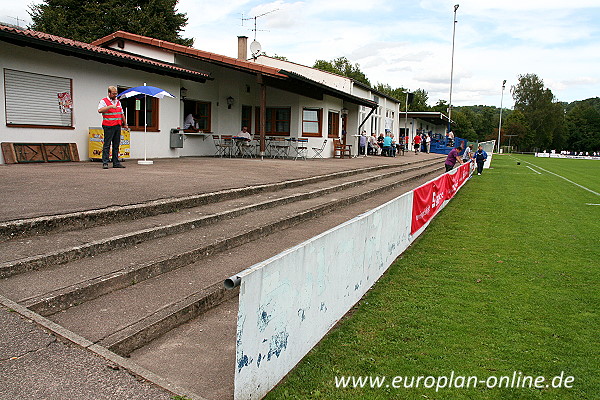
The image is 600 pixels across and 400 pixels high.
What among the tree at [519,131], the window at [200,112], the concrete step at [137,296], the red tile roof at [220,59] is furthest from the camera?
the tree at [519,131]

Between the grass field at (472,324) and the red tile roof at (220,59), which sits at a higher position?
the red tile roof at (220,59)

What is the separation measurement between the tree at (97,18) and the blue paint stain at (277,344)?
110 ft

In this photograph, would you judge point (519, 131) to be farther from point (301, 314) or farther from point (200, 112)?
point (301, 314)

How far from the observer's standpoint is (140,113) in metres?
15.5

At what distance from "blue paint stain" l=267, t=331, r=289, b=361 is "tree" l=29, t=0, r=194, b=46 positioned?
33.4m

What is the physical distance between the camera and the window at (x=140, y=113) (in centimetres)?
1515

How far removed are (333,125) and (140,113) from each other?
35.6 ft

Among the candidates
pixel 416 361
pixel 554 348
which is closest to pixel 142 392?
pixel 416 361

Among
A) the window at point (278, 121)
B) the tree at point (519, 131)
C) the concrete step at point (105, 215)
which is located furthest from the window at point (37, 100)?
the tree at point (519, 131)

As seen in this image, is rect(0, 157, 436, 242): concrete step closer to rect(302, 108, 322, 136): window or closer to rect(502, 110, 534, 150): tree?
rect(302, 108, 322, 136): window

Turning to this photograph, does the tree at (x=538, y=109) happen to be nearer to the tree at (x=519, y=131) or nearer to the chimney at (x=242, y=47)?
the tree at (x=519, y=131)

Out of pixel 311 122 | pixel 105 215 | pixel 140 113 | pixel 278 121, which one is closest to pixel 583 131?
pixel 311 122

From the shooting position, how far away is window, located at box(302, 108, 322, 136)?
21.5 meters

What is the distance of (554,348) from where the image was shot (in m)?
4.60
